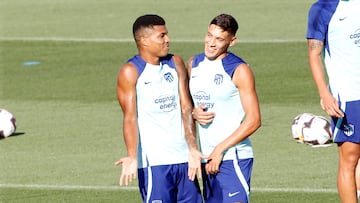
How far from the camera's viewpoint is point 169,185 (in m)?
10.1

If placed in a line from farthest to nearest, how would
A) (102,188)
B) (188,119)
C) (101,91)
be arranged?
(101,91) < (102,188) < (188,119)

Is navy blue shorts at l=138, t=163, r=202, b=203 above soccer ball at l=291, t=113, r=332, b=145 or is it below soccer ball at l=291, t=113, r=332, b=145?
above

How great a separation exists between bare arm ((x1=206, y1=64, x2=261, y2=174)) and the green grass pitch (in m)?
2.75

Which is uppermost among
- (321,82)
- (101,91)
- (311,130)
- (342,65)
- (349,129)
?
(342,65)

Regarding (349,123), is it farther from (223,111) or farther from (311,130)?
(311,130)

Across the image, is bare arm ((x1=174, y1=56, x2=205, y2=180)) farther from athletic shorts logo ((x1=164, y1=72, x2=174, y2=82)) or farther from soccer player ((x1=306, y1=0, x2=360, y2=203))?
soccer player ((x1=306, y1=0, x2=360, y2=203))

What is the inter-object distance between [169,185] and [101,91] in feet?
33.3

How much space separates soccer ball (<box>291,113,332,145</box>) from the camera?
15.6 meters

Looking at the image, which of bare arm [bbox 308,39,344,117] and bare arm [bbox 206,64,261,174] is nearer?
bare arm [bbox 206,64,261,174]

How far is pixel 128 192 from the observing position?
43.9 feet

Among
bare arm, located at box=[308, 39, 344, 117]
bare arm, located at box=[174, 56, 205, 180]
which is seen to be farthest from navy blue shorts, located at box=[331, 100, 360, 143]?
bare arm, located at box=[174, 56, 205, 180]

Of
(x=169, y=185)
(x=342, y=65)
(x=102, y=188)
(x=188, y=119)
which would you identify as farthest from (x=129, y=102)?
(x=102, y=188)

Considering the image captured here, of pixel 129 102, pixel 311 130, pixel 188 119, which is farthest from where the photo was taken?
pixel 311 130

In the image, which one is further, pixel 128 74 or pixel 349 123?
pixel 349 123
